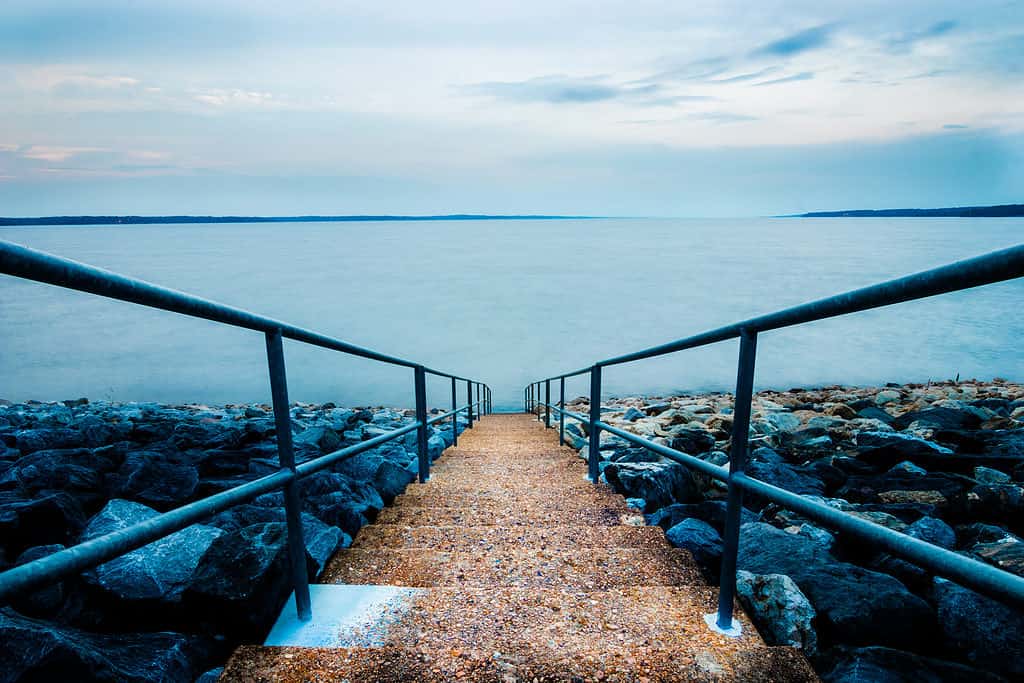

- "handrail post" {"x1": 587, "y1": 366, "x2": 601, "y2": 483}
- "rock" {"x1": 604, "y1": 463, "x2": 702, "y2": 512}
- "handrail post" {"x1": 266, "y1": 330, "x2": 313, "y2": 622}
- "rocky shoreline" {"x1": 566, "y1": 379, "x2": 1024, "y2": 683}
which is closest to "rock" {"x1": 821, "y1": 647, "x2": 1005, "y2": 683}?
"rocky shoreline" {"x1": 566, "y1": 379, "x2": 1024, "y2": 683}

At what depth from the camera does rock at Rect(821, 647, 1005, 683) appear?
136cm

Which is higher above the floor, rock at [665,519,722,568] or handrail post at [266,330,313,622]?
handrail post at [266,330,313,622]

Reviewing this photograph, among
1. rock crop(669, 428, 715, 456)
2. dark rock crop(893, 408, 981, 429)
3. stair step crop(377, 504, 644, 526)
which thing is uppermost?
stair step crop(377, 504, 644, 526)

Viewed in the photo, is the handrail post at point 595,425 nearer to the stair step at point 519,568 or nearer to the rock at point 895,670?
the stair step at point 519,568

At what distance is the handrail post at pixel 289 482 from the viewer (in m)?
1.73

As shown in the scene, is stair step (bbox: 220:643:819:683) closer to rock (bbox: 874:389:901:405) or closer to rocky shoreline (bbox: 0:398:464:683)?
rocky shoreline (bbox: 0:398:464:683)

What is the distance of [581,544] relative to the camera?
2561 mm

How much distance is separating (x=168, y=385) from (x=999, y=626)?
2499cm

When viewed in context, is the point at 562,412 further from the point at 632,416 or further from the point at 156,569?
the point at 632,416

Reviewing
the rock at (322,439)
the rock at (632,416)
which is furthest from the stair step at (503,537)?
the rock at (632,416)

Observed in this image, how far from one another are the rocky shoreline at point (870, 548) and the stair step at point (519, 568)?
6.8 inches

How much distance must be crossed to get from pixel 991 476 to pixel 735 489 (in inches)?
150

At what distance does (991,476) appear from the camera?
4.24 metres

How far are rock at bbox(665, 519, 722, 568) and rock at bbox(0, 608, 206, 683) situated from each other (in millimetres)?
1765
